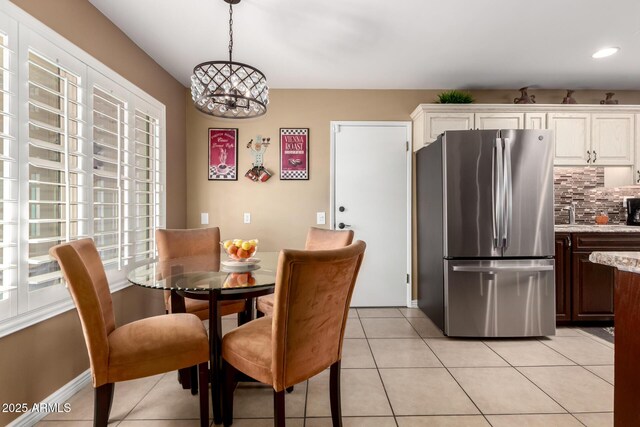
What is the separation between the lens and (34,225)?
171 centimetres

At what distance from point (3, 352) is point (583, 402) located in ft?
10.3

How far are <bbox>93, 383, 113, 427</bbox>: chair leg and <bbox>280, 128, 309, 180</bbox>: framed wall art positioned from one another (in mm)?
2517

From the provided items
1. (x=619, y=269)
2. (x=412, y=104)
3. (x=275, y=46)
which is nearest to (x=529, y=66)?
(x=412, y=104)

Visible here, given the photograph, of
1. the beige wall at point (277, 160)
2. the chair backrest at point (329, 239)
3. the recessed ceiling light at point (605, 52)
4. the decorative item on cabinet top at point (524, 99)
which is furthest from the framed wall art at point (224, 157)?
the recessed ceiling light at point (605, 52)

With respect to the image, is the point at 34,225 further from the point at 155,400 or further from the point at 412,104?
the point at 412,104

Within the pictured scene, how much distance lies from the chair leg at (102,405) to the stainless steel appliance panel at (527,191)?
9.45 feet

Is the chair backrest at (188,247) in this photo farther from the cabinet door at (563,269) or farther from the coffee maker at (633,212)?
the coffee maker at (633,212)

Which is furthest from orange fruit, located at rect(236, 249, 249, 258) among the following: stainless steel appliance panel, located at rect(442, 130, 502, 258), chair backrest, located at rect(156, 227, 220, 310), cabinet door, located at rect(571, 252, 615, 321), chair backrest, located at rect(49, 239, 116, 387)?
cabinet door, located at rect(571, 252, 615, 321)

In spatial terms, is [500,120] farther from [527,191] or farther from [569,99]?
[527,191]

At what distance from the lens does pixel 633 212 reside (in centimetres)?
330

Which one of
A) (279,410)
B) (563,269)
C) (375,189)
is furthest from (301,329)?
(563,269)

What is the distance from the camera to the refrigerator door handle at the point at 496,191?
2643mm

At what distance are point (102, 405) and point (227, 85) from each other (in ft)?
5.39

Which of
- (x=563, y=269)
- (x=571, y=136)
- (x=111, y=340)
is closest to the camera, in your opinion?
(x=111, y=340)
